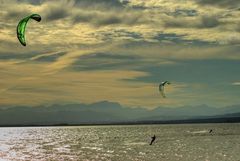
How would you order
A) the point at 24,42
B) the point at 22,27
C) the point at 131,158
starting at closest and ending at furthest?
the point at 24,42
the point at 22,27
the point at 131,158

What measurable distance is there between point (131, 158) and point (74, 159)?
8369 mm

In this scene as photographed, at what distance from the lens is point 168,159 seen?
214 feet

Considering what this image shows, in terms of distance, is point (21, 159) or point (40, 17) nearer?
point (40, 17)

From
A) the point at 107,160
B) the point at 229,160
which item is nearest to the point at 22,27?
the point at 107,160

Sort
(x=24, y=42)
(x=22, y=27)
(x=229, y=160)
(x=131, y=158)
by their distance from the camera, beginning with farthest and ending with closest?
1. (x=131, y=158)
2. (x=229, y=160)
3. (x=22, y=27)
4. (x=24, y=42)

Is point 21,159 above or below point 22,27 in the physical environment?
below

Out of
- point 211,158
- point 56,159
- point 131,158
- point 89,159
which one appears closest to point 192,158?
point 211,158

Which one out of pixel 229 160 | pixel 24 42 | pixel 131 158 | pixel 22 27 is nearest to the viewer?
pixel 24 42

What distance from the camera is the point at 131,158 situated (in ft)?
218

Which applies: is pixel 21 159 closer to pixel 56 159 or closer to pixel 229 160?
pixel 56 159

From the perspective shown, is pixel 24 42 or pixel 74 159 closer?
pixel 24 42

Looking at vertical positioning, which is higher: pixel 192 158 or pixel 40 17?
pixel 40 17

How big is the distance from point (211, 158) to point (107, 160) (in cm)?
1516

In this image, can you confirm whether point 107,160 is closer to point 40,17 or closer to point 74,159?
point 74,159
